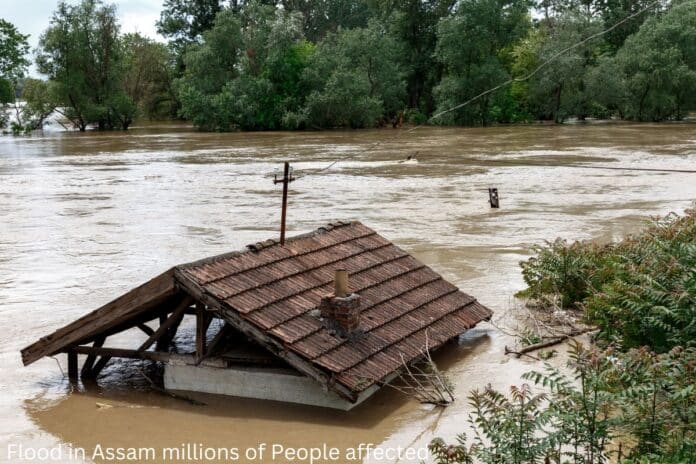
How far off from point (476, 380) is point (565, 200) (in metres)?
16.4

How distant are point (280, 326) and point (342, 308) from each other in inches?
29.7

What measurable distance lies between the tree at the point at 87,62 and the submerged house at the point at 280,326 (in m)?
61.6

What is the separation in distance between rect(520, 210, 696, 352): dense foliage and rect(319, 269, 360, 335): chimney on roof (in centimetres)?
A: 268

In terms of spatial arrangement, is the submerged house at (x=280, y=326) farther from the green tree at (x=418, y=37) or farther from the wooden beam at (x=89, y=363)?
the green tree at (x=418, y=37)

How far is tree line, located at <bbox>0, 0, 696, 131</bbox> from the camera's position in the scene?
6197 centimetres

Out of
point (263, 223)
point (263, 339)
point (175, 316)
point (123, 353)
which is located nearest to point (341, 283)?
point (263, 339)

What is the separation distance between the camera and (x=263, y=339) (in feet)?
27.7

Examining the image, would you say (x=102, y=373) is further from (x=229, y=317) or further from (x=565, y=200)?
(x=565, y=200)

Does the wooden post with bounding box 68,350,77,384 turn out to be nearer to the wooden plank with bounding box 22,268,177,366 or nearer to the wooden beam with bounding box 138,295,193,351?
the wooden plank with bounding box 22,268,177,366

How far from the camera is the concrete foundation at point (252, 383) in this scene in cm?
872

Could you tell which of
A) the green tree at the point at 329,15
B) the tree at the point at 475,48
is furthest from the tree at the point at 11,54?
the green tree at the point at 329,15

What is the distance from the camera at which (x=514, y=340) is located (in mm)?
11188

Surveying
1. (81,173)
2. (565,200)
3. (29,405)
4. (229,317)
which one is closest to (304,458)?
(229,317)

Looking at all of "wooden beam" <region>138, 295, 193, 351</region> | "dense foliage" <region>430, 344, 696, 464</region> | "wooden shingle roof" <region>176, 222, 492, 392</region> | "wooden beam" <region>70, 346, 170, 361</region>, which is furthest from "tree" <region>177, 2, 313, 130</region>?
"dense foliage" <region>430, 344, 696, 464</region>
